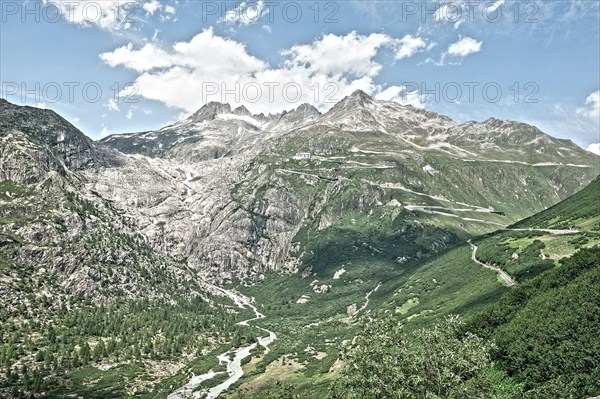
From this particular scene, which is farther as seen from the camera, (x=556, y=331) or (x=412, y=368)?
(x=556, y=331)

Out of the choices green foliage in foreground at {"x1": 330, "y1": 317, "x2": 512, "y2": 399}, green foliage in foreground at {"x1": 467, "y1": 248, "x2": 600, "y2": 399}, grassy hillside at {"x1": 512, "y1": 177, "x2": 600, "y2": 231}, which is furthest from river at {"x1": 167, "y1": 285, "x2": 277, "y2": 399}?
grassy hillside at {"x1": 512, "y1": 177, "x2": 600, "y2": 231}

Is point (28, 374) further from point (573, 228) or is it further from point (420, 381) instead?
point (573, 228)

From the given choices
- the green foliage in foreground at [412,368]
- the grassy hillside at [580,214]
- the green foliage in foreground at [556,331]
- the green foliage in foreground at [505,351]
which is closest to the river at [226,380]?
the green foliage in foreground at [556,331]

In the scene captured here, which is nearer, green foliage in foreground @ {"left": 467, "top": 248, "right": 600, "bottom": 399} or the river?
green foliage in foreground @ {"left": 467, "top": 248, "right": 600, "bottom": 399}

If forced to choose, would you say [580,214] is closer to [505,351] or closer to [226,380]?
[505,351]

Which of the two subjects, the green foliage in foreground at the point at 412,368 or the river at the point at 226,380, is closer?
the green foliage in foreground at the point at 412,368

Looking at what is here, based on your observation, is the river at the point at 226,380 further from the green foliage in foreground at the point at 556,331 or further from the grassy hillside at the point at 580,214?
the grassy hillside at the point at 580,214

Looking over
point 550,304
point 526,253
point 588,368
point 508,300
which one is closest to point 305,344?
point 526,253

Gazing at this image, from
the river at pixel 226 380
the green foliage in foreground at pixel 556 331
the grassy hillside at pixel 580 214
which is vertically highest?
the grassy hillside at pixel 580 214

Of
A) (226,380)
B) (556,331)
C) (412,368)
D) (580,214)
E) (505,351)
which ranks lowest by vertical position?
(226,380)

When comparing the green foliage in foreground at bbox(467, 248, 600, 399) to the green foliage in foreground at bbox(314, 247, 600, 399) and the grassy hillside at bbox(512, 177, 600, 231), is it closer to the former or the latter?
the green foliage in foreground at bbox(314, 247, 600, 399)

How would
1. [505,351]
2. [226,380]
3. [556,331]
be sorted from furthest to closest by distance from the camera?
1. [226,380]
2. [505,351]
3. [556,331]

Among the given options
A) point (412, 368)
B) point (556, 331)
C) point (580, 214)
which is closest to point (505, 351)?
point (556, 331)
